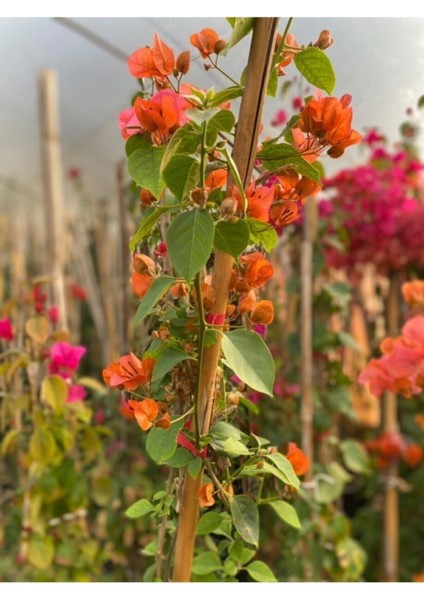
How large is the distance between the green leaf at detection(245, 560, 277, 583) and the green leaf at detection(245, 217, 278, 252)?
11.2 inches

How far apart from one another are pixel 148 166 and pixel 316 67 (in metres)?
0.14

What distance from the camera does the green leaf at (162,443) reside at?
0.43 meters

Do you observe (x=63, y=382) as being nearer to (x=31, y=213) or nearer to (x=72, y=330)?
(x=72, y=330)

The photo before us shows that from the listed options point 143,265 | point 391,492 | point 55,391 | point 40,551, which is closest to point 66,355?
point 55,391

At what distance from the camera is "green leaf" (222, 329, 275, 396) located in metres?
0.42

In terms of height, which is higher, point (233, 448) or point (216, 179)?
point (216, 179)

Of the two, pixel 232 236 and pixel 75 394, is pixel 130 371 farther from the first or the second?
pixel 75 394

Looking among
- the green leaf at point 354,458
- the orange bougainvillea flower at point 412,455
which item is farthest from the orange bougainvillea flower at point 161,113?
the orange bougainvillea flower at point 412,455

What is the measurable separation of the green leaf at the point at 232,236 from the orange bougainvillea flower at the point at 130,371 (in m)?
0.11

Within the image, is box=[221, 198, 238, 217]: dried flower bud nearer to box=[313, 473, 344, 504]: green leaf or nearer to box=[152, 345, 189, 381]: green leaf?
box=[152, 345, 189, 381]: green leaf

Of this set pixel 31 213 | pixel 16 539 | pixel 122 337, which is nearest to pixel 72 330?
pixel 122 337

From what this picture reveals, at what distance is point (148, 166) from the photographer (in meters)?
0.43

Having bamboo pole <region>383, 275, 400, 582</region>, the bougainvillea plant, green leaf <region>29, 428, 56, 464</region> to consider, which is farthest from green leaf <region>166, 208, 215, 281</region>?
bamboo pole <region>383, 275, 400, 582</region>
